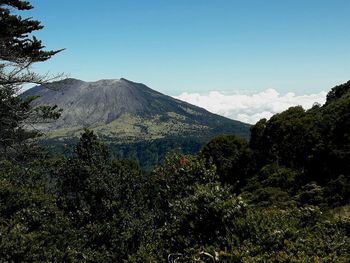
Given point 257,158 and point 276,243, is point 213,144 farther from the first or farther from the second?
point 276,243

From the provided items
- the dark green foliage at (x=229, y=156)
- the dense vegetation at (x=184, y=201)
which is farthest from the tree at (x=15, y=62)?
the dark green foliage at (x=229, y=156)

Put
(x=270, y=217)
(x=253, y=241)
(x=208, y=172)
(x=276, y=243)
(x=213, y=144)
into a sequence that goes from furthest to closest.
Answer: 1. (x=213, y=144)
2. (x=208, y=172)
3. (x=270, y=217)
4. (x=253, y=241)
5. (x=276, y=243)

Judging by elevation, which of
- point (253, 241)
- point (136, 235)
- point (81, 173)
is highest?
point (253, 241)

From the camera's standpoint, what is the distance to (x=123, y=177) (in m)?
45.5

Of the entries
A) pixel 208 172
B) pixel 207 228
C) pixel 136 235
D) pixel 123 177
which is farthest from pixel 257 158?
pixel 207 228

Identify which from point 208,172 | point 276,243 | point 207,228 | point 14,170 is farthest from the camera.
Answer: point 14,170

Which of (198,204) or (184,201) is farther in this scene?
(184,201)

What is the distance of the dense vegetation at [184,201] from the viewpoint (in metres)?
13.4

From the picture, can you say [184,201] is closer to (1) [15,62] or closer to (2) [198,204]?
(2) [198,204]

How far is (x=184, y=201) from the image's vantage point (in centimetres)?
1828

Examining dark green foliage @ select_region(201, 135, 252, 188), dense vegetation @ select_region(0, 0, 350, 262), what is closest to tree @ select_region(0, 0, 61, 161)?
dense vegetation @ select_region(0, 0, 350, 262)

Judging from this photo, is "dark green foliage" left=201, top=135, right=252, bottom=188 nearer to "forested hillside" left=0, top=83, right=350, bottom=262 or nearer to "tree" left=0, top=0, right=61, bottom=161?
"forested hillside" left=0, top=83, right=350, bottom=262

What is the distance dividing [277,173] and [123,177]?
64.1ft

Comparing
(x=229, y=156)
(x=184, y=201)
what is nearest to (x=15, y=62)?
(x=184, y=201)
